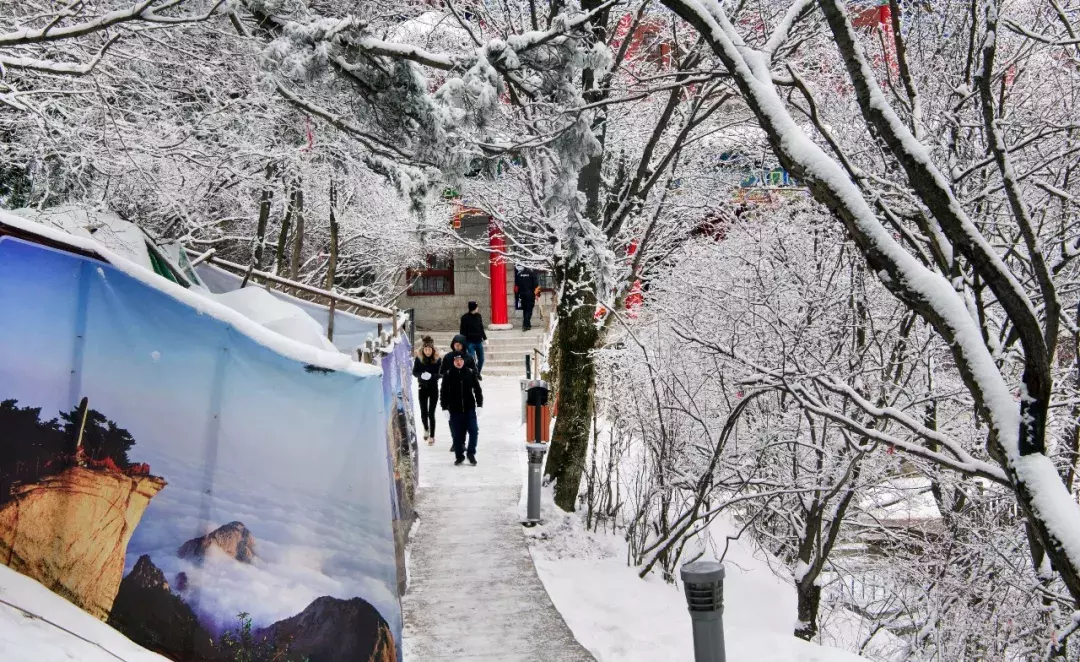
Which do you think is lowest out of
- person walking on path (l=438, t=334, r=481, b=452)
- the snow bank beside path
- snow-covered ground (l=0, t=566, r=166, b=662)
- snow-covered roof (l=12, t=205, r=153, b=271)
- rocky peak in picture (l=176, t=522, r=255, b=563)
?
the snow bank beside path

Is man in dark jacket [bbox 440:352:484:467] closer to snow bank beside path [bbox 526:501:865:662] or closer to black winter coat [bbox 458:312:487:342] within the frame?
snow bank beside path [bbox 526:501:865:662]

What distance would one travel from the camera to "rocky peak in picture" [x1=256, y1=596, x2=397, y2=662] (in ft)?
16.8

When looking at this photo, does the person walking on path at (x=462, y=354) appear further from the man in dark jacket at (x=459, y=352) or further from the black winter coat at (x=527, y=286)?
the black winter coat at (x=527, y=286)

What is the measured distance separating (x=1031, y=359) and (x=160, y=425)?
407cm

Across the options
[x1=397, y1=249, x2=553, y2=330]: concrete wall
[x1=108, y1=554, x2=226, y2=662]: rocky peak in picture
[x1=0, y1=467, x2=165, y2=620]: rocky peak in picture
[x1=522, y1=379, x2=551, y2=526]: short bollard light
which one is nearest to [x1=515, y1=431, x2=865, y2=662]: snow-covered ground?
[x1=522, y1=379, x2=551, y2=526]: short bollard light

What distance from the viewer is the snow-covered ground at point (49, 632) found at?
13.5 feet

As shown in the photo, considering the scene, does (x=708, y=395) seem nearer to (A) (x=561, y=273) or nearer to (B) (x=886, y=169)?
(A) (x=561, y=273)

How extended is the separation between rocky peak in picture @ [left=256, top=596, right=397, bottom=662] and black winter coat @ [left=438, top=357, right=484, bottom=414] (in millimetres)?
7153

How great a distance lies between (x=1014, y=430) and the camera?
3844 mm

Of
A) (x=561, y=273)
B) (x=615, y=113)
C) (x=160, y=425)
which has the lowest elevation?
(x=160, y=425)

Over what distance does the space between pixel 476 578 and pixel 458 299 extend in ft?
74.6

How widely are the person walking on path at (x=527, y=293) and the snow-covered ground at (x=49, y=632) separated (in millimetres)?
22590

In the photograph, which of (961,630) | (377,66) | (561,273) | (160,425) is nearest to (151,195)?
(561,273)

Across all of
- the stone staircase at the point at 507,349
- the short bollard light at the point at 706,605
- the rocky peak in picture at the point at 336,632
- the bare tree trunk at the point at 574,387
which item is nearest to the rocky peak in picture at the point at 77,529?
the rocky peak in picture at the point at 336,632
